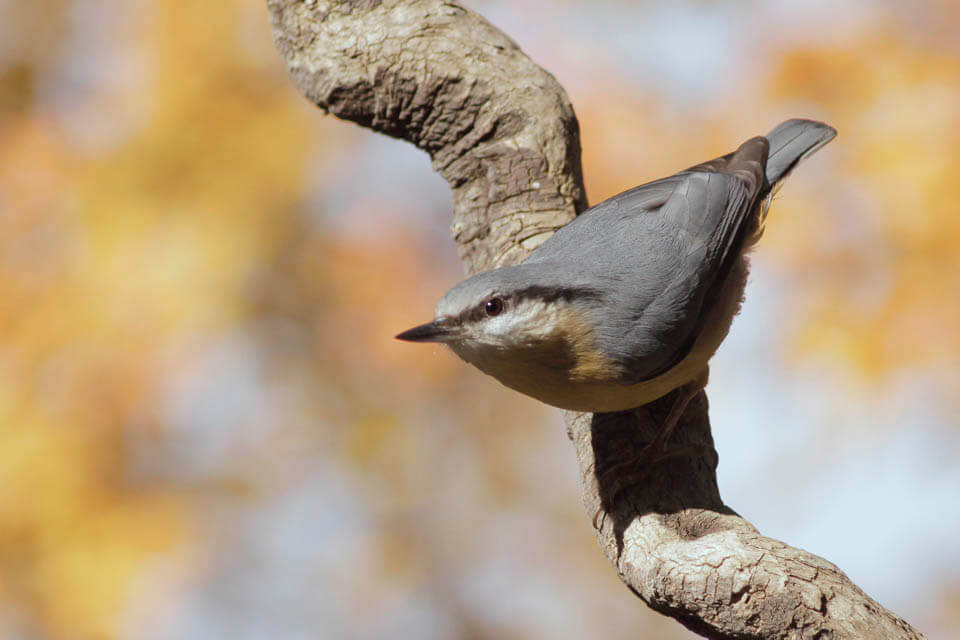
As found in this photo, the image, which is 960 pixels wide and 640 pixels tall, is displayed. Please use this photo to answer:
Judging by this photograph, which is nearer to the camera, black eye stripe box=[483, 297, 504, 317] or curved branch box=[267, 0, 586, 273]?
black eye stripe box=[483, 297, 504, 317]

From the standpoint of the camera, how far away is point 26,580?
12.2 ft

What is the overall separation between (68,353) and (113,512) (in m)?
0.70

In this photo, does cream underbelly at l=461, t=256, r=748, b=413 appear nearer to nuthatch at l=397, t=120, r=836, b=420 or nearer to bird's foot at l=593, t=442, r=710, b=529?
nuthatch at l=397, t=120, r=836, b=420

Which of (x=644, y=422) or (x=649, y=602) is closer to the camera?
(x=649, y=602)

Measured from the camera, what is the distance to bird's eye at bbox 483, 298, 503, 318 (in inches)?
93.6

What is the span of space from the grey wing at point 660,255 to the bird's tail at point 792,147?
0.36m

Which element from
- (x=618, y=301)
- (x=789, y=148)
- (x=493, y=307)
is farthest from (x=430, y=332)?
(x=789, y=148)

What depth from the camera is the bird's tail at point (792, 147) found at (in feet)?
10.9

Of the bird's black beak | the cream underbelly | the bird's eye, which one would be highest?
the bird's eye

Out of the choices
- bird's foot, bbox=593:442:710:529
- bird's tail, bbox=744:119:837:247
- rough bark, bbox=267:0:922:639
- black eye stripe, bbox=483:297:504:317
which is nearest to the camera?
black eye stripe, bbox=483:297:504:317

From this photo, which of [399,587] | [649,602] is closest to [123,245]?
[399,587]

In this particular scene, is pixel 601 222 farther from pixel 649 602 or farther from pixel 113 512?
pixel 113 512

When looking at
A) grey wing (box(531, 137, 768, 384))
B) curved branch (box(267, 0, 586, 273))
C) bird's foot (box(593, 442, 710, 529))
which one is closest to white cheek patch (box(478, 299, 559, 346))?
grey wing (box(531, 137, 768, 384))

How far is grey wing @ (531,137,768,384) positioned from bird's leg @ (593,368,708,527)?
18 centimetres
